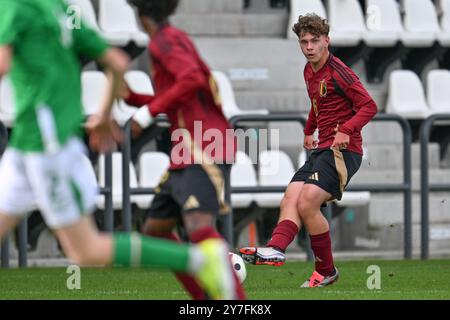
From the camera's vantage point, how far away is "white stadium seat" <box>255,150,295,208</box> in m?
12.7

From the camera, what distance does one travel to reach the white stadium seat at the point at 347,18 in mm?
14573

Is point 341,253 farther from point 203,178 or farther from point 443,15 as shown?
point 203,178

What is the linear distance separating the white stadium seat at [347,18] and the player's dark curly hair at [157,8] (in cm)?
815

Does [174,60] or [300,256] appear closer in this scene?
[174,60]

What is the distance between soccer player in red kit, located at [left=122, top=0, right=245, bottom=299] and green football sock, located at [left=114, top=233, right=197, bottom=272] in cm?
52

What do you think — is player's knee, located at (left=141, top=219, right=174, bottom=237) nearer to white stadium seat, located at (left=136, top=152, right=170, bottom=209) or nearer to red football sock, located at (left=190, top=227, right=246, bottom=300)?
red football sock, located at (left=190, top=227, right=246, bottom=300)

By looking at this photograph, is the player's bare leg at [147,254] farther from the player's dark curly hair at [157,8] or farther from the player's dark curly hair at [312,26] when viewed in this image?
the player's dark curly hair at [312,26]

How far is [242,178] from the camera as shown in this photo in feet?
41.7

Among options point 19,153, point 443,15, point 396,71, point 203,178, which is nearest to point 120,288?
point 203,178

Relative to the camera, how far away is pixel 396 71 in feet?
47.3

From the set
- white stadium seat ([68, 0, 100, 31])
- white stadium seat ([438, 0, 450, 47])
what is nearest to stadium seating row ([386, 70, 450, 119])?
white stadium seat ([438, 0, 450, 47])

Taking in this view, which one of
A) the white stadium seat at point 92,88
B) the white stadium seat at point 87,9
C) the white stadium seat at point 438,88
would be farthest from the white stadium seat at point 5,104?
the white stadium seat at point 438,88

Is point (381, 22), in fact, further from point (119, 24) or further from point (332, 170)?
point (332, 170)
